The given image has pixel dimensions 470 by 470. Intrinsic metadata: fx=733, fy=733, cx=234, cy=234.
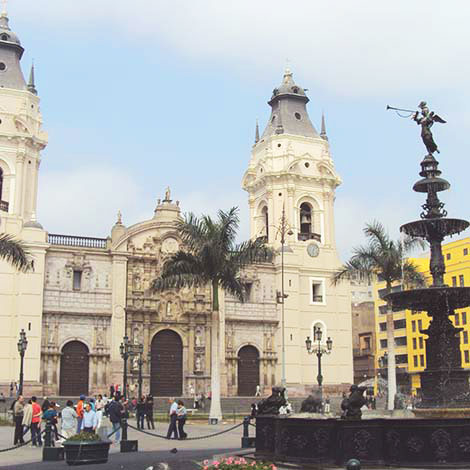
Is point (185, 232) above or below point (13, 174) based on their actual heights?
below

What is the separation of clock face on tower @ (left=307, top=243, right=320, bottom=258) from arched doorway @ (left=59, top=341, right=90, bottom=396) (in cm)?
1710

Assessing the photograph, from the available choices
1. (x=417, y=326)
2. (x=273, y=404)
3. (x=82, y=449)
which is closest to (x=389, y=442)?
(x=273, y=404)

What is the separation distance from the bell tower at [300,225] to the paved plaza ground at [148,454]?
25.1 m

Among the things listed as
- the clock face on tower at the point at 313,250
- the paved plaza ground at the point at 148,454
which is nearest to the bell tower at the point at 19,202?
the paved plaza ground at the point at 148,454

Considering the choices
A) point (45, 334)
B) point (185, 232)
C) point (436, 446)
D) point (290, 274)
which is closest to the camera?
point (436, 446)

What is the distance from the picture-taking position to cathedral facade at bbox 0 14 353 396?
4369 cm

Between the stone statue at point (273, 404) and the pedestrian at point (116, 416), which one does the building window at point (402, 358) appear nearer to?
the pedestrian at point (116, 416)

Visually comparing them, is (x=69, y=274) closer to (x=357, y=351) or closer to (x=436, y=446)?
(x=436, y=446)

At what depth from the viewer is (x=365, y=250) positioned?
35.3 m

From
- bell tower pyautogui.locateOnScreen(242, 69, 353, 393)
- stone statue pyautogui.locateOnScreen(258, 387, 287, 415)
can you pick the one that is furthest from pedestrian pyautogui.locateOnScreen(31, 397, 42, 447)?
bell tower pyautogui.locateOnScreen(242, 69, 353, 393)

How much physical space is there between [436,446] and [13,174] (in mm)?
39346

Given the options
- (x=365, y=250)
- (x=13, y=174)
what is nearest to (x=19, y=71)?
(x=13, y=174)

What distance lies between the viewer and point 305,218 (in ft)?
176

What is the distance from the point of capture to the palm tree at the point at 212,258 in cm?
3092
